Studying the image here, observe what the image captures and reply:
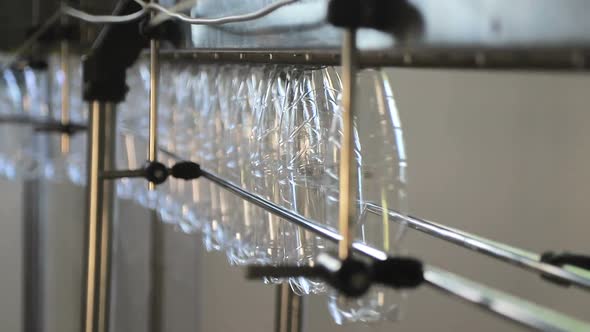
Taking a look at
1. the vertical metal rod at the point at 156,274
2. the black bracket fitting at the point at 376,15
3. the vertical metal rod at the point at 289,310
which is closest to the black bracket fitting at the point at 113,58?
the vertical metal rod at the point at 289,310

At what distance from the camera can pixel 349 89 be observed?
456mm

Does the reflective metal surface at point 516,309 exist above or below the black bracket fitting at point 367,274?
below

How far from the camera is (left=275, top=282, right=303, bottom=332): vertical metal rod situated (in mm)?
1072

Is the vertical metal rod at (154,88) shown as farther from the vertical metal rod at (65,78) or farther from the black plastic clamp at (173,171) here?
the vertical metal rod at (65,78)

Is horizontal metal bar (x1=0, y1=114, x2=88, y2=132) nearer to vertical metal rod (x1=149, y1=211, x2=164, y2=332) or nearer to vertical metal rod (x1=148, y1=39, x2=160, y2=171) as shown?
vertical metal rod (x1=148, y1=39, x2=160, y2=171)

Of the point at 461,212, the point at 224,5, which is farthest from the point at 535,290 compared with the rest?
the point at 224,5

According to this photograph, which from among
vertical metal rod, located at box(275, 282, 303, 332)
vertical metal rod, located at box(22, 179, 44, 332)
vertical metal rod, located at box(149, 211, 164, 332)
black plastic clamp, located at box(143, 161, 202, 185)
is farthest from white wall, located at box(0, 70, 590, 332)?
vertical metal rod, located at box(22, 179, 44, 332)

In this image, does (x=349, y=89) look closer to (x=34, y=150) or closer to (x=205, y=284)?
(x=34, y=150)

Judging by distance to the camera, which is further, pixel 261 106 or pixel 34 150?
pixel 34 150

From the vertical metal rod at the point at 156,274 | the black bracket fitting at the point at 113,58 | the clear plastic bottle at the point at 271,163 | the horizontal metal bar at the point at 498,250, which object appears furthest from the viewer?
the vertical metal rod at the point at 156,274

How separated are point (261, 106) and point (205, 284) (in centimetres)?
133

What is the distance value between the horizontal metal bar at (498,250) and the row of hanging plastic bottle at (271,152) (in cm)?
1

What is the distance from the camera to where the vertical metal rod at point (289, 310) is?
1072 mm

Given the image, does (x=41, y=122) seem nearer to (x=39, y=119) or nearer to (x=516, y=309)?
(x=39, y=119)
